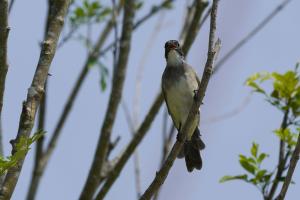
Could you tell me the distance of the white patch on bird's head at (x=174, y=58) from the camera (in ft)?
20.1

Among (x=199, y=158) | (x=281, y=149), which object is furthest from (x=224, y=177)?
(x=199, y=158)

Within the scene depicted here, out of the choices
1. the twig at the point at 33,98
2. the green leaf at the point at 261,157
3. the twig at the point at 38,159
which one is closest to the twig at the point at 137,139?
the twig at the point at 38,159

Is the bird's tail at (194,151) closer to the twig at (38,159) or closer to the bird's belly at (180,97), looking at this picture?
the bird's belly at (180,97)

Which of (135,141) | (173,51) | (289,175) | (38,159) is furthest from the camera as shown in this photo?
(38,159)

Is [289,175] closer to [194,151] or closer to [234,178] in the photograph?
[234,178]

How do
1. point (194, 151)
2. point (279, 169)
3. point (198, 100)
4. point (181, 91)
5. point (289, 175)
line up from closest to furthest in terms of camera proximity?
point (289, 175) → point (198, 100) → point (279, 169) → point (181, 91) → point (194, 151)

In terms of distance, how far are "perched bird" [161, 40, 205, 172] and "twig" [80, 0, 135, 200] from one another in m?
0.56

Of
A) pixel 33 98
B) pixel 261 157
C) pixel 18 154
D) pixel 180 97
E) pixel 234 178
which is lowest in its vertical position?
pixel 18 154

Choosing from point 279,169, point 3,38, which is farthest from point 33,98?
point 279,169

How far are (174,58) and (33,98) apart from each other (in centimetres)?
305

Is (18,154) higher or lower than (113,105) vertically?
A: lower

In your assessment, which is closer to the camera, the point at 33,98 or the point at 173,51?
the point at 33,98

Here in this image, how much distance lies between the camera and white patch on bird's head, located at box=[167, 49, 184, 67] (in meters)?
6.12

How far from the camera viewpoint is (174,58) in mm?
6191
